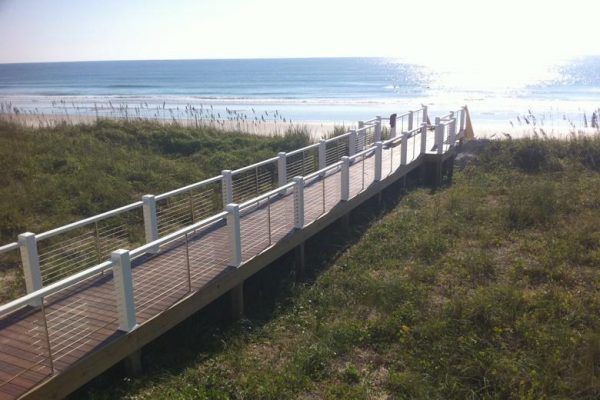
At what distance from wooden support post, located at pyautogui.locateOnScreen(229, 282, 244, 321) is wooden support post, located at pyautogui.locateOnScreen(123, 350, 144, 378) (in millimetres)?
1852

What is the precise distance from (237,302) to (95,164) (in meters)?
9.51

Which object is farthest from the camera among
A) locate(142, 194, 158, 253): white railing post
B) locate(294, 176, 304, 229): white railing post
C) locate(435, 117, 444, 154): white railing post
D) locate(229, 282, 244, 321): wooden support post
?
locate(435, 117, 444, 154): white railing post

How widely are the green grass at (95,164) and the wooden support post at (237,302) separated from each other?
3347mm

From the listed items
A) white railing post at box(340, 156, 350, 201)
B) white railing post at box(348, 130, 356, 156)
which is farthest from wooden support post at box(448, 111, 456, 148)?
white railing post at box(340, 156, 350, 201)

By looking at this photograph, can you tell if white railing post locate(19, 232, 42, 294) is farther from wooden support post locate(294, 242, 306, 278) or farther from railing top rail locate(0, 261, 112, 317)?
wooden support post locate(294, 242, 306, 278)

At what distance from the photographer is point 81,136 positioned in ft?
63.5

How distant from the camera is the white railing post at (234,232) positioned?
7.39 metres

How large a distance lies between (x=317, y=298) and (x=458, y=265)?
254cm

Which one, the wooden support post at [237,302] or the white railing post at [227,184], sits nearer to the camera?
the wooden support post at [237,302]

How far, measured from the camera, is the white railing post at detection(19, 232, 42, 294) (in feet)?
21.1

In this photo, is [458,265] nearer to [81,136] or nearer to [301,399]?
[301,399]

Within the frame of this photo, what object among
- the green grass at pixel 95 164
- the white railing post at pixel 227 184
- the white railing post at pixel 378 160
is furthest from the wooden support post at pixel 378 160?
the green grass at pixel 95 164

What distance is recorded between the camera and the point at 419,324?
7219mm

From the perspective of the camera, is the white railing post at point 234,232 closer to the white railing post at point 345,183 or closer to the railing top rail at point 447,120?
the white railing post at point 345,183
